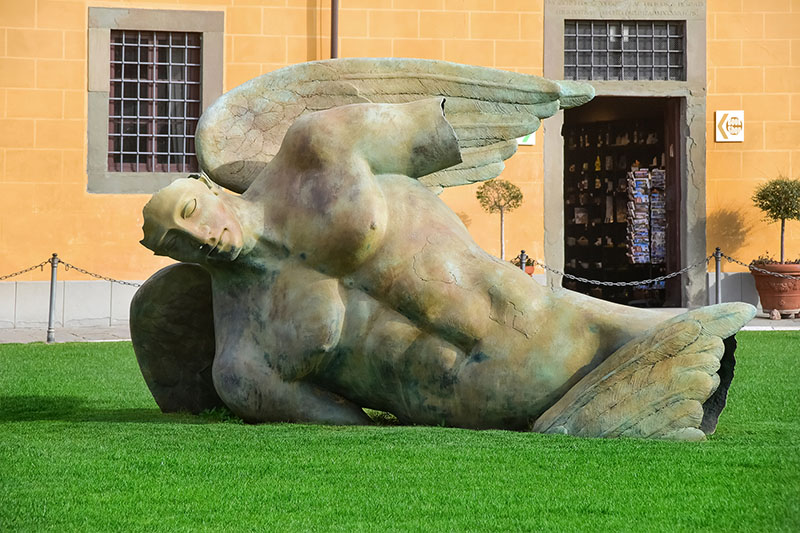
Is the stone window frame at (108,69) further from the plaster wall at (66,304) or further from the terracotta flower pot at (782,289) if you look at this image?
the terracotta flower pot at (782,289)

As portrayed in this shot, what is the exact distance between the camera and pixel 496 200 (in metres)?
15.6

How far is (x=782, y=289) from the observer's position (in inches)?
602

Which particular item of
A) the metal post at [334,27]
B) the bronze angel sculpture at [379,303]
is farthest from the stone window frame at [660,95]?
the bronze angel sculpture at [379,303]

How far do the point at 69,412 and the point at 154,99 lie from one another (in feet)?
34.2

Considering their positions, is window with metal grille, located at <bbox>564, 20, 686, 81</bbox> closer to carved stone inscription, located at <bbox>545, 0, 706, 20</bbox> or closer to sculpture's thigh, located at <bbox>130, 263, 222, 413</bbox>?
carved stone inscription, located at <bbox>545, 0, 706, 20</bbox>

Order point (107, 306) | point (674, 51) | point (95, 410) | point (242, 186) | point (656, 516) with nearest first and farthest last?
1. point (656, 516)
2. point (242, 186)
3. point (95, 410)
4. point (107, 306)
5. point (674, 51)

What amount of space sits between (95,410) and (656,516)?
3.53 m

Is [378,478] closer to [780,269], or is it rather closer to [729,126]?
[780,269]

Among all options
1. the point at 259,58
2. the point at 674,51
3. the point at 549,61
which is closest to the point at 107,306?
the point at 259,58

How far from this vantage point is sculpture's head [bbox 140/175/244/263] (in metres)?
4.72

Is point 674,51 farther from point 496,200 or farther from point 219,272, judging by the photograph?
point 219,272

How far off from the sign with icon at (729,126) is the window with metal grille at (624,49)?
2.36 feet

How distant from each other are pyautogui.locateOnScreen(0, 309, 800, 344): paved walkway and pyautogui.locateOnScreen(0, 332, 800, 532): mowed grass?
303 inches

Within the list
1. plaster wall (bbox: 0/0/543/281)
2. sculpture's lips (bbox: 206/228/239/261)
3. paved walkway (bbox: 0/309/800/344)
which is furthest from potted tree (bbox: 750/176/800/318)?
sculpture's lips (bbox: 206/228/239/261)
